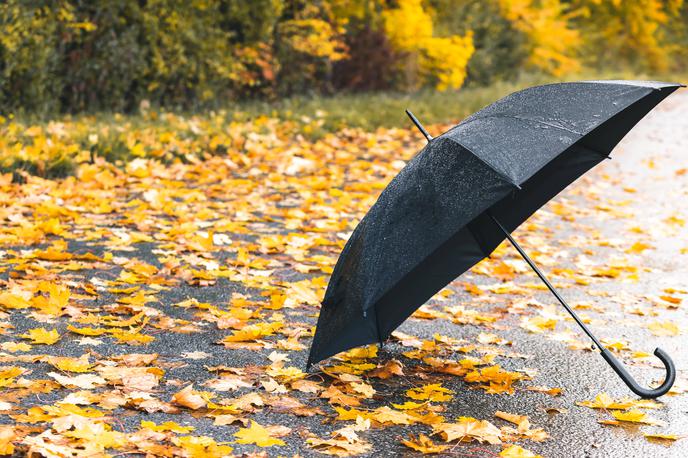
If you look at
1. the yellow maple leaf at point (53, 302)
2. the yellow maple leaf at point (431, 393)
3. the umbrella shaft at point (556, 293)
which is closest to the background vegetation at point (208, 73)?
the yellow maple leaf at point (53, 302)

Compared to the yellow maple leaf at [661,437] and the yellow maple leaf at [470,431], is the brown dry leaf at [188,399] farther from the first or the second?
the yellow maple leaf at [661,437]

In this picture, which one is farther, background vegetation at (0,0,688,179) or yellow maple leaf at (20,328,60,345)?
background vegetation at (0,0,688,179)

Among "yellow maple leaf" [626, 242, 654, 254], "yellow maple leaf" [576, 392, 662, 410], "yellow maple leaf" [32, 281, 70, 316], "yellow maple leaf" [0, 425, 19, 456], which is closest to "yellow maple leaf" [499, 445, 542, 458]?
"yellow maple leaf" [576, 392, 662, 410]

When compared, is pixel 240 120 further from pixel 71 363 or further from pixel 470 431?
pixel 470 431

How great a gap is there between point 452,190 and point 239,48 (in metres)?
9.97

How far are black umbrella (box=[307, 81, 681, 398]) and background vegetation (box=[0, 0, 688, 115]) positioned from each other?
6591 millimetres

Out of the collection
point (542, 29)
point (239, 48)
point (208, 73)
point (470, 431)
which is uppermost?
point (542, 29)

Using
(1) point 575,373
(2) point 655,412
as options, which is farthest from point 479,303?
(2) point 655,412

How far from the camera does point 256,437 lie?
270cm

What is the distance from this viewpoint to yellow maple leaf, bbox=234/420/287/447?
2678 millimetres

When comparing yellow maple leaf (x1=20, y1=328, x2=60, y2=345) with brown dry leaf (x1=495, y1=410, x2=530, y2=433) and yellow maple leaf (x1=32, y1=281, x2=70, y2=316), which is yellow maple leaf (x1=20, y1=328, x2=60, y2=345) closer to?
yellow maple leaf (x1=32, y1=281, x2=70, y2=316)

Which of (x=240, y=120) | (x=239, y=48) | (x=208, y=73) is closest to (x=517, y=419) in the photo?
(x=240, y=120)

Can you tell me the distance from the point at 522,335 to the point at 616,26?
30269mm

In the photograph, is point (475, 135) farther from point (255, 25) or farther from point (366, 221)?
point (255, 25)
